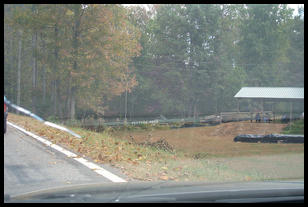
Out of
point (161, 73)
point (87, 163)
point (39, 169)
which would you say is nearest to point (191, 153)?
point (87, 163)

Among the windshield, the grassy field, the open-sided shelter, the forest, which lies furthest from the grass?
the forest

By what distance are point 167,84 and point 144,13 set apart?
2.47 m

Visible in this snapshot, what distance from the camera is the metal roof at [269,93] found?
41.1 feet

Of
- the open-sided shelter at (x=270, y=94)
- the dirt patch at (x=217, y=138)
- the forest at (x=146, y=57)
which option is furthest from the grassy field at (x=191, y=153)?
the forest at (x=146, y=57)

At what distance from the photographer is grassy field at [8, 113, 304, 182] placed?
772 centimetres

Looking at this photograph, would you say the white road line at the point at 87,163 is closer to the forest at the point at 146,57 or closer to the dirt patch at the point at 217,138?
the dirt patch at the point at 217,138

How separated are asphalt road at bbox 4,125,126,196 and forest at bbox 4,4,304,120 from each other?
403 cm

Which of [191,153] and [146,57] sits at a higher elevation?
[146,57]

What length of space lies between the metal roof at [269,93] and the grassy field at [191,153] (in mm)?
903

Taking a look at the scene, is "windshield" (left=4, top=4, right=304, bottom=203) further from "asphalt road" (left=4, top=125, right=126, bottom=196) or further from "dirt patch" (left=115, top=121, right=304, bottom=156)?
"asphalt road" (left=4, top=125, right=126, bottom=196)

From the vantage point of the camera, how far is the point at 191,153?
35.1 ft

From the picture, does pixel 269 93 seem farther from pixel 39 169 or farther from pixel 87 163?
pixel 39 169

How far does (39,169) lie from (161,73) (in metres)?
7.34
